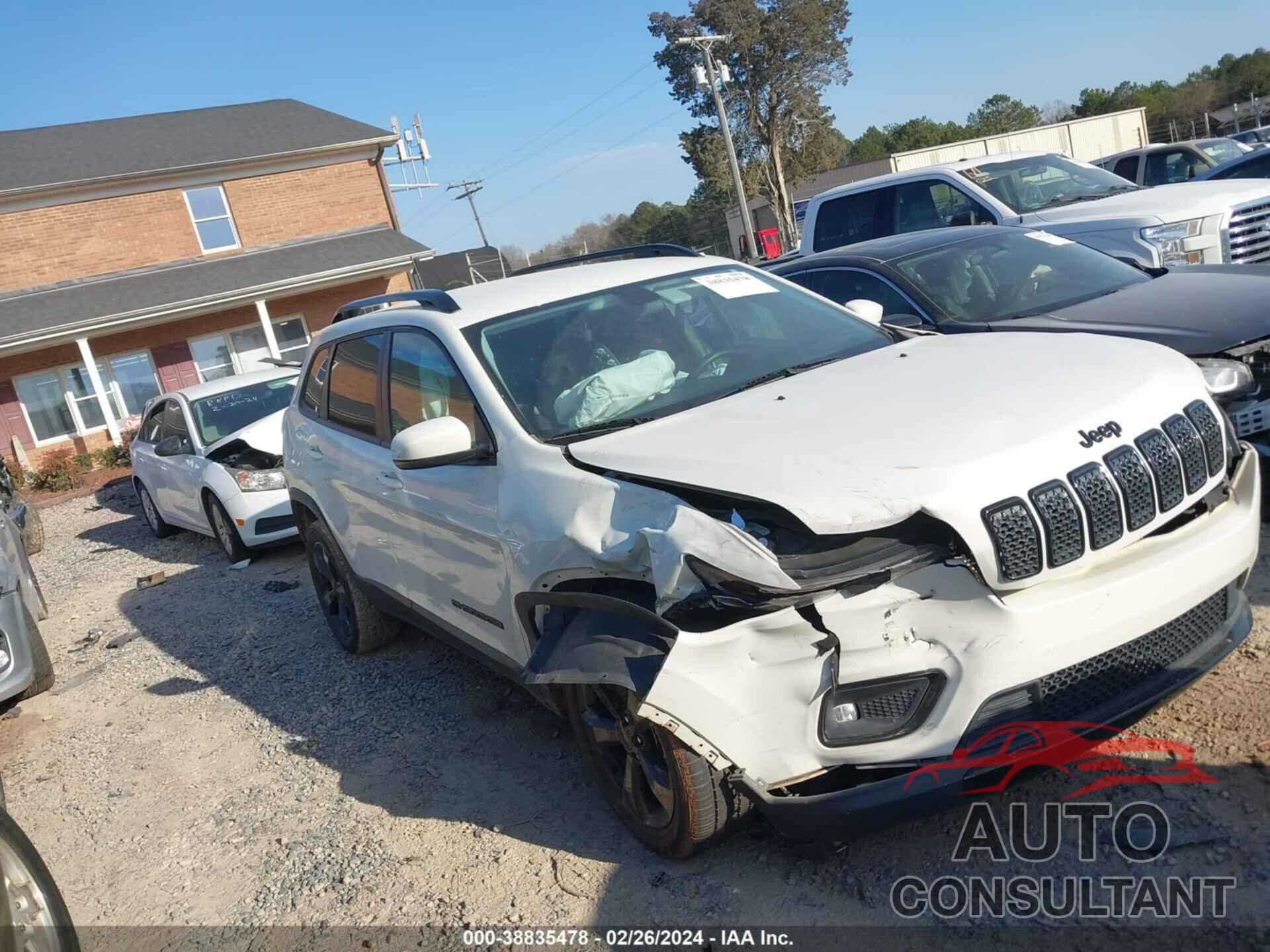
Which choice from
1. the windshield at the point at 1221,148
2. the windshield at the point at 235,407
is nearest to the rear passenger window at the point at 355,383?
the windshield at the point at 235,407

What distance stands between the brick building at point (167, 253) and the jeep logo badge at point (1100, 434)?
2320 cm

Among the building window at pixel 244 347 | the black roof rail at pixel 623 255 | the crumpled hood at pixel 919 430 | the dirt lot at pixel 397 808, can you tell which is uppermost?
the building window at pixel 244 347

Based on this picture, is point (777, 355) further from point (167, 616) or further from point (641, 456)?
point (167, 616)

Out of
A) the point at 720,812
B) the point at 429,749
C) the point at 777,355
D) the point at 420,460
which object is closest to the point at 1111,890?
the point at 720,812

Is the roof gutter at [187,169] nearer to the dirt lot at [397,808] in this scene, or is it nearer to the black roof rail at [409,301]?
the dirt lot at [397,808]

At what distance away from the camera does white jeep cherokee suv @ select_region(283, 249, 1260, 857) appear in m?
2.54

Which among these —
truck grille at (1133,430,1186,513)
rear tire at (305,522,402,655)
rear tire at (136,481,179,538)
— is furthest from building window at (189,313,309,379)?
truck grille at (1133,430,1186,513)

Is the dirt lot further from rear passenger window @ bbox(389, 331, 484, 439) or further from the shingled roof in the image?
the shingled roof

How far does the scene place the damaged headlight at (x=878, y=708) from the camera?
2559 millimetres

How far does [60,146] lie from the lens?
80.8ft

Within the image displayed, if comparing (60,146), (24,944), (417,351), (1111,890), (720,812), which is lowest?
(1111,890)

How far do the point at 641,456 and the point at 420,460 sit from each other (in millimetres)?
914

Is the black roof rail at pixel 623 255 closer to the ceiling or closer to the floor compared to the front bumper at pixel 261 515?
closer to the ceiling

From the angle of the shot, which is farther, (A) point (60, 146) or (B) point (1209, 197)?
(A) point (60, 146)
